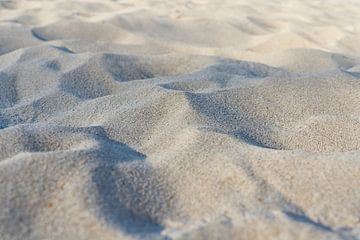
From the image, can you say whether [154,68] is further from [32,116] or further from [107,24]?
[107,24]

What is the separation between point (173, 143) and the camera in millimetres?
1109

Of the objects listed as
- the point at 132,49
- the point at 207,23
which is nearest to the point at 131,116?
the point at 132,49

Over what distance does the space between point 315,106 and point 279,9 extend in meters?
2.25

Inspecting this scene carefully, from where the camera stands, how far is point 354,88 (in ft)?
4.81

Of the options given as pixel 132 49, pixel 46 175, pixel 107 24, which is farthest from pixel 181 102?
pixel 107 24

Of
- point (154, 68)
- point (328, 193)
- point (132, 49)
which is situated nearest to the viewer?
point (328, 193)

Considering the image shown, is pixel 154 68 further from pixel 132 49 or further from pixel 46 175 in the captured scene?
pixel 46 175

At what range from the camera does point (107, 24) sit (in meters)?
2.57

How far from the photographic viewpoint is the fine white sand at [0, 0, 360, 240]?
0.79 metres

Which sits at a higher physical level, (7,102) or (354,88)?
(354,88)

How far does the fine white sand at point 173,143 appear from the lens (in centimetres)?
79

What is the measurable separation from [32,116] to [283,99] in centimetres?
79

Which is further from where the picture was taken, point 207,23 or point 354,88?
point 207,23

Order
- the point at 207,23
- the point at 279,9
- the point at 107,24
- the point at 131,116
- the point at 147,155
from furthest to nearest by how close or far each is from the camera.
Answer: the point at 279,9, the point at 207,23, the point at 107,24, the point at 131,116, the point at 147,155
